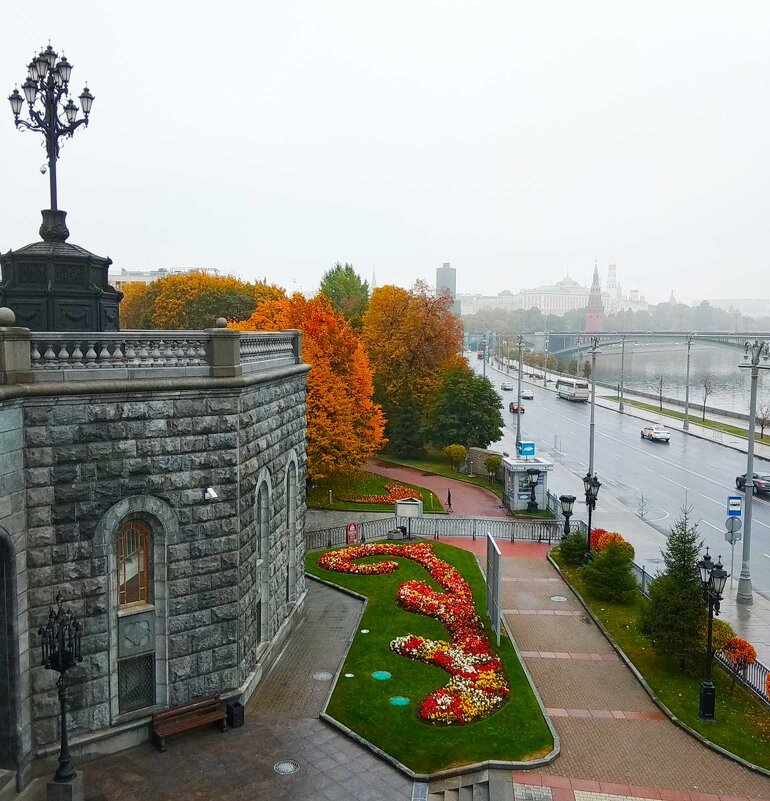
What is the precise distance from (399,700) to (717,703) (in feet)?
23.1

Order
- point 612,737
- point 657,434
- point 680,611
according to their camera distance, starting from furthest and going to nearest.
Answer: point 657,434
point 680,611
point 612,737

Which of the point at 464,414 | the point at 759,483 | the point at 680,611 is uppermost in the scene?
the point at 464,414

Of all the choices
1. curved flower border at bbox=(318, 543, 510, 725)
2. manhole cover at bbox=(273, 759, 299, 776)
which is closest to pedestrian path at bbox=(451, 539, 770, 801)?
curved flower border at bbox=(318, 543, 510, 725)

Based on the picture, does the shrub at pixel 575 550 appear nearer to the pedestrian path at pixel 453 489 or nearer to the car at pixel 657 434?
the pedestrian path at pixel 453 489

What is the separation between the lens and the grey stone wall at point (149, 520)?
1245cm

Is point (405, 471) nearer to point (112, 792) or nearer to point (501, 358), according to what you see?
point (112, 792)

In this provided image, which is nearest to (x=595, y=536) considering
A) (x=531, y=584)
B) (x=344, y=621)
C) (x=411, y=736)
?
(x=531, y=584)

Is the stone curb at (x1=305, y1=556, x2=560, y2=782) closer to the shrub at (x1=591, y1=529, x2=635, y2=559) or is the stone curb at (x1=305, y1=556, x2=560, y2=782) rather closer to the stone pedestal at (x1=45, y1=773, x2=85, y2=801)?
the stone pedestal at (x1=45, y1=773, x2=85, y2=801)

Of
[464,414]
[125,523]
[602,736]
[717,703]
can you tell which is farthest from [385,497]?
[125,523]

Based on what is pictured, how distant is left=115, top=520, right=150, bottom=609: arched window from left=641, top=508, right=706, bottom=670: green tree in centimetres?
1176

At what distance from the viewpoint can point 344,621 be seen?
2058 centimetres

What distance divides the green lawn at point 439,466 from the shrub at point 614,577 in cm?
1711

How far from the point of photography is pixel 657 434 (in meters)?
56.3

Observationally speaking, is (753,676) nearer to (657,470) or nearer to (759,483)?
(759,483)
